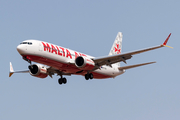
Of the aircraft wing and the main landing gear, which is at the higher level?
the aircraft wing

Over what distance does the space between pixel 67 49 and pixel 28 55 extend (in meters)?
6.13

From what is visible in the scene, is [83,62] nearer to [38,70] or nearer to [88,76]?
[88,76]

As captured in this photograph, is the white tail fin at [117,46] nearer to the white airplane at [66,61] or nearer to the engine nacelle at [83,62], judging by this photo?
the white airplane at [66,61]

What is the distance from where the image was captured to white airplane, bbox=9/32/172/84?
43.5 m

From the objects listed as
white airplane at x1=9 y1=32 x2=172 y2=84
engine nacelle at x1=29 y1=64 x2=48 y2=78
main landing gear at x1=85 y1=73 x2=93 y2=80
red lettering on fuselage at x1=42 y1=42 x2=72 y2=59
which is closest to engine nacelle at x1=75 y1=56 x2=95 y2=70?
white airplane at x1=9 y1=32 x2=172 y2=84

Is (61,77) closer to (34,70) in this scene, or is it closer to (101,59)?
(34,70)

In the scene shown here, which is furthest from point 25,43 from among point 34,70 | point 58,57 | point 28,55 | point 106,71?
point 106,71

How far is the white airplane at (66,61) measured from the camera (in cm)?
4353

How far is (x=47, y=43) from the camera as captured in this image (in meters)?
45.1

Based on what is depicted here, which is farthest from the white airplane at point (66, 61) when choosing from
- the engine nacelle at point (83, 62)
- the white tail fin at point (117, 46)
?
the white tail fin at point (117, 46)

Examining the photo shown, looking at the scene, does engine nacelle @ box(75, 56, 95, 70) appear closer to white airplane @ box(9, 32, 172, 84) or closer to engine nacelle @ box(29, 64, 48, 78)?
white airplane @ box(9, 32, 172, 84)

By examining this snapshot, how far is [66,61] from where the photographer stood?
4603cm

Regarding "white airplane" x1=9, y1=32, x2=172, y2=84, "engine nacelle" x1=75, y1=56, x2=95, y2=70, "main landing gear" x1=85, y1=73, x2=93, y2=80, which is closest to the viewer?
"white airplane" x1=9, y1=32, x2=172, y2=84

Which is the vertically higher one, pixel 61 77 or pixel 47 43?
pixel 47 43
